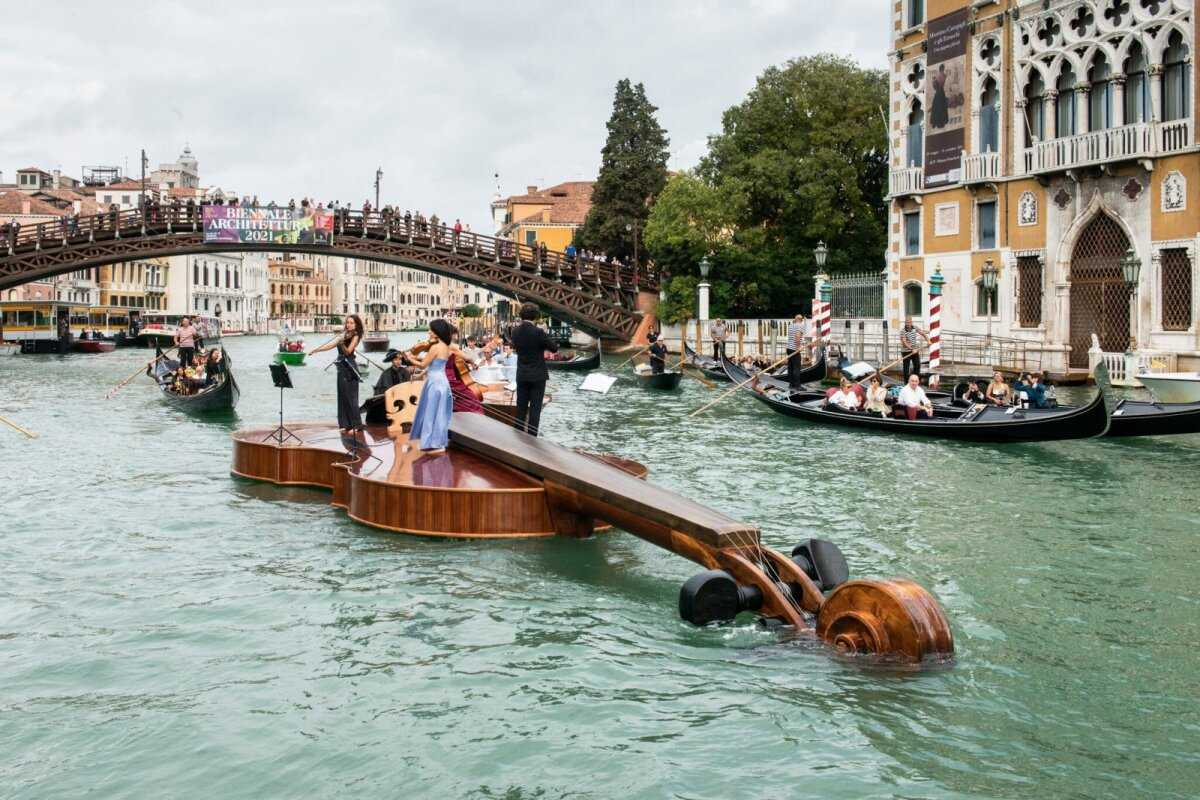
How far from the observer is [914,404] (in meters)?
14.9

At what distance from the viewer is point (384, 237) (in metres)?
35.2

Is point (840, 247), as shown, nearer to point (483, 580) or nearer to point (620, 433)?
point (620, 433)

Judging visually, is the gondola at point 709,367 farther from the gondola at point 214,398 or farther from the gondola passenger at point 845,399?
the gondola at point 214,398

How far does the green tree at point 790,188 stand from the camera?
3152 centimetres

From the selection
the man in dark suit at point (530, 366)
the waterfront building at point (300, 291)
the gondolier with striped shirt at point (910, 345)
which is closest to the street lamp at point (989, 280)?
the gondolier with striped shirt at point (910, 345)

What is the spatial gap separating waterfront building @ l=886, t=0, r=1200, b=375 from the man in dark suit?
13825mm

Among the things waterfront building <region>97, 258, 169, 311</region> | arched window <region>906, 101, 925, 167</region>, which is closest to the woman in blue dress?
arched window <region>906, 101, 925, 167</region>

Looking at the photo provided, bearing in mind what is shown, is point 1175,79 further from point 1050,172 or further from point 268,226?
point 268,226

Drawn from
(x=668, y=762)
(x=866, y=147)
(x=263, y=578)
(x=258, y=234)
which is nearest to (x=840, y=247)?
(x=866, y=147)

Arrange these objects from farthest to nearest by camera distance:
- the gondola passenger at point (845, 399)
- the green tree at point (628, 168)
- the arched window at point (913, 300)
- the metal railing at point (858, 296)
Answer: the green tree at point (628, 168) → the metal railing at point (858, 296) → the arched window at point (913, 300) → the gondola passenger at point (845, 399)

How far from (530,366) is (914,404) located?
21.6 ft

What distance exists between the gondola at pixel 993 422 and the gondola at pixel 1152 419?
0.45 meters

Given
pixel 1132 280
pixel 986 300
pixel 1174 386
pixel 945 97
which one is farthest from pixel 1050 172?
pixel 1174 386

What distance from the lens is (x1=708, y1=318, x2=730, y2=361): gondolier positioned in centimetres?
2995
